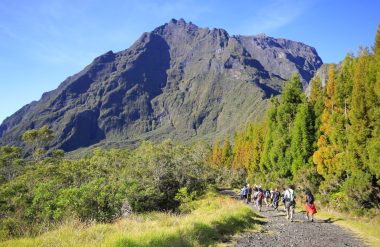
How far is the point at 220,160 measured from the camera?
89.8 metres

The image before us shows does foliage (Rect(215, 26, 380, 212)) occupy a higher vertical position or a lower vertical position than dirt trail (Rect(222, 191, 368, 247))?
higher

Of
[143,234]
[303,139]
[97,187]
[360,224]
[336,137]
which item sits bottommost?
[360,224]

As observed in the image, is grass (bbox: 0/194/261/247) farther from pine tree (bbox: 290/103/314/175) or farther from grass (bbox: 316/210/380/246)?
pine tree (bbox: 290/103/314/175)

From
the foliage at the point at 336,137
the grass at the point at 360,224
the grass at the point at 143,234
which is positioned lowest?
the grass at the point at 360,224

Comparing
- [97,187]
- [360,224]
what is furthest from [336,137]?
[97,187]

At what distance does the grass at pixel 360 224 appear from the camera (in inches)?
574

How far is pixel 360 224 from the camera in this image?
17547mm

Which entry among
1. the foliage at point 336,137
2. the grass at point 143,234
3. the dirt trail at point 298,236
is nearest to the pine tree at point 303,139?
the foliage at point 336,137

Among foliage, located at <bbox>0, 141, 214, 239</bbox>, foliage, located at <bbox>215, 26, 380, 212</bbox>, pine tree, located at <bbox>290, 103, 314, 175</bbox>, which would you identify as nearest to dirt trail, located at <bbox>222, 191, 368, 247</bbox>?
foliage, located at <bbox>215, 26, 380, 212</bbox>

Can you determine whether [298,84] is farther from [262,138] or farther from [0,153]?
[0,153]

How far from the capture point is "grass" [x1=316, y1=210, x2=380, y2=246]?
14586 mm

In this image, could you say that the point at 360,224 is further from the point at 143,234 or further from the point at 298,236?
the point at 143,234

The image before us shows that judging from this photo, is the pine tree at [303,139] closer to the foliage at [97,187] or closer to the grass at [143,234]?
the foliage at [97,187]

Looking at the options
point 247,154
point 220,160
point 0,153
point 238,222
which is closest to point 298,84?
point 238,222
